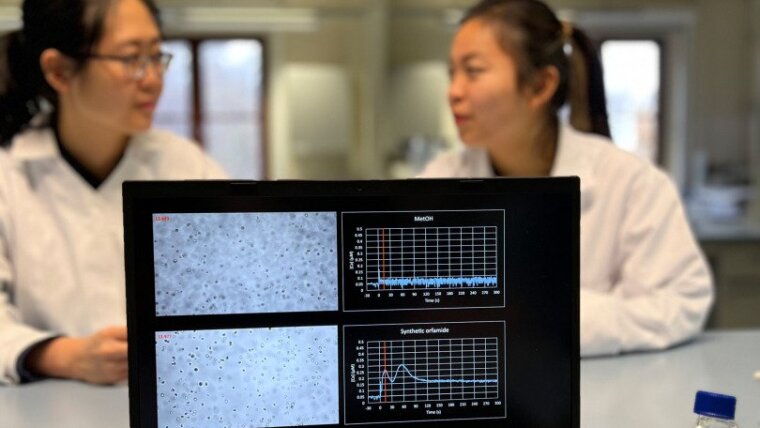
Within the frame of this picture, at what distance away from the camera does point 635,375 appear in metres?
1.18

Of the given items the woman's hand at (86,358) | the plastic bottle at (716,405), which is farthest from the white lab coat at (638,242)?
the woman's hand at (86,358)


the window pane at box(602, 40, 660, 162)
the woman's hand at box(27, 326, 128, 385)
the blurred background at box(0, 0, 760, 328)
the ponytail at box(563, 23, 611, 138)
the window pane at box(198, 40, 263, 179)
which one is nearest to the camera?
the woman's hand at box(27, 326, 128, 385)

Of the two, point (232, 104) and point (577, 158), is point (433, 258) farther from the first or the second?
point (232, 104)

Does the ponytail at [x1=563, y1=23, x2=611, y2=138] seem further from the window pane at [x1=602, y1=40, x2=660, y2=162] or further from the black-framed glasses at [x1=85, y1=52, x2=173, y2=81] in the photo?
the window pane at [x1=602, y1=40, x2=660, y2=162]

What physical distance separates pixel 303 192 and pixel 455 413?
0.28m

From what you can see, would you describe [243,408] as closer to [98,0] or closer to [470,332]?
[470,332]

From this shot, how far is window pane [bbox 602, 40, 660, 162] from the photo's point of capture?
468 cm

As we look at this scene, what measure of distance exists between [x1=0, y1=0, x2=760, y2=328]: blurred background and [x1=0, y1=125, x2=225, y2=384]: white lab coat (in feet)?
9.60

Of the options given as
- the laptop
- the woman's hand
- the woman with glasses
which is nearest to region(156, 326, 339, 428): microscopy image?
the laptop

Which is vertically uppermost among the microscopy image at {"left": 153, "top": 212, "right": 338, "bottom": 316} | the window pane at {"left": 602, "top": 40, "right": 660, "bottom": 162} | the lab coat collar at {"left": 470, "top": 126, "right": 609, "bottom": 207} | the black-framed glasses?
the window pane at {"left": 602, "top": 40, "right": 660, "bottom": 162}

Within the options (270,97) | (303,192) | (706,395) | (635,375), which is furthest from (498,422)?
(270,97)

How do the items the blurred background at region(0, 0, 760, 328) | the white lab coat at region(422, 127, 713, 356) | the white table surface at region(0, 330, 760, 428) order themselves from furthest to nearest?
1. the blurred background at region(0, 0, 760, 328)
2. the white lab coat at region(422, 127, 713, 356)
3. the white table surface at region(0, 330, 760, 428)

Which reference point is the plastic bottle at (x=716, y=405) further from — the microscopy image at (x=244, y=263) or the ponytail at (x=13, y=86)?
the ponytail at (x=13, y=86)

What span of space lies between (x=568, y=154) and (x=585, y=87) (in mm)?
163
